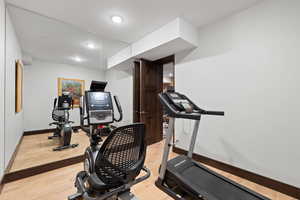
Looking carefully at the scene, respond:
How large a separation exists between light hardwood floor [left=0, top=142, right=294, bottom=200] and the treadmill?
18cm

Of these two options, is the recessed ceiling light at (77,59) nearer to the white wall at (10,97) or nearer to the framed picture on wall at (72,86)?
the framed picture on wall at (72,86)

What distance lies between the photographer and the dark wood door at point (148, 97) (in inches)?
118

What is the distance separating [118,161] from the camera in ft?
3.38

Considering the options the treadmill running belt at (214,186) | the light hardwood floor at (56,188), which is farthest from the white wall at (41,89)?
the treadmill running belt at (214,186)

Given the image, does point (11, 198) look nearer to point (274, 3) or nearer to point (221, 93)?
point (221, 93)

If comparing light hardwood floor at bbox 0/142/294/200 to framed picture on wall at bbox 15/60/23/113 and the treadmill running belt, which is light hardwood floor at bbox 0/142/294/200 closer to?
the treadmill running belt

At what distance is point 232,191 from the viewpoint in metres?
1.37

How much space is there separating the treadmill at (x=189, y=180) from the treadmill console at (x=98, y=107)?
797 mm

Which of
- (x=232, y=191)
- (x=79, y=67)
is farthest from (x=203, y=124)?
(x=79, y=67)

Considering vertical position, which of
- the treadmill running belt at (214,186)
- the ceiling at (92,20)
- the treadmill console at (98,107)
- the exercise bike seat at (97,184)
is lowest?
the treadmill running belt at (214,186)

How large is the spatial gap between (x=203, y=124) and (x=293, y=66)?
143 centimetres

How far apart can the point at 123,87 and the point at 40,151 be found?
2.04 m

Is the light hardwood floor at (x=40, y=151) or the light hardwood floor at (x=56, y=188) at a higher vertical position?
the light hardwood floor at (x=40, y=151)

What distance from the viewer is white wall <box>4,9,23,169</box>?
1.73 metres
